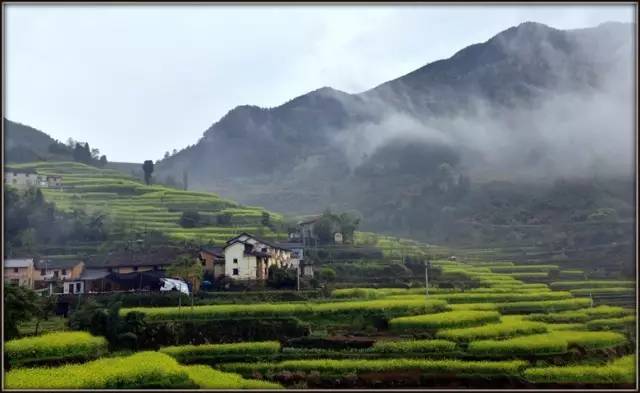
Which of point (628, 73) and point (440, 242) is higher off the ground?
point (628, 73)

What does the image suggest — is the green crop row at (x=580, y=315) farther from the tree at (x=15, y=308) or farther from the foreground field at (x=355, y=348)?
the tree at (x=15, y=308)

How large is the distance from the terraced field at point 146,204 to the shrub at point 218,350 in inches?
831

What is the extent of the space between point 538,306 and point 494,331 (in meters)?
6.93

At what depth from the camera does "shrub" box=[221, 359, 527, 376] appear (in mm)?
20422

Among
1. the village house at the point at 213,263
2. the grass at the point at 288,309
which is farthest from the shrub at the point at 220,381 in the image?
the village house at the point at 213,263

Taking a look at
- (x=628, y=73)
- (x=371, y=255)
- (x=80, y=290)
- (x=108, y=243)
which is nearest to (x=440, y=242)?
(x=371, y=255)

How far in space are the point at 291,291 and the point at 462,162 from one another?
6230cm

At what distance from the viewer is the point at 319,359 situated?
70.1ft

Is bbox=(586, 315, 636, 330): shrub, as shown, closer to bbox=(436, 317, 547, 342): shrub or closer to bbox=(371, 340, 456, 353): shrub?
bbox=(436, 317, 547, 342): shrub

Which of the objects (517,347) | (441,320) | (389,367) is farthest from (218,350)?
(517,347)

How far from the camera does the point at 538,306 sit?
2966 centimetres

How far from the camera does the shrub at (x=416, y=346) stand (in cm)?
2192

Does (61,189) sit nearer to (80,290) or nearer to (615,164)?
(80,290)

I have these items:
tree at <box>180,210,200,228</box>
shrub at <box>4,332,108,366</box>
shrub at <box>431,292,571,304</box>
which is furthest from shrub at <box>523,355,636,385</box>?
tree at <box>180,210,200,228</box>
